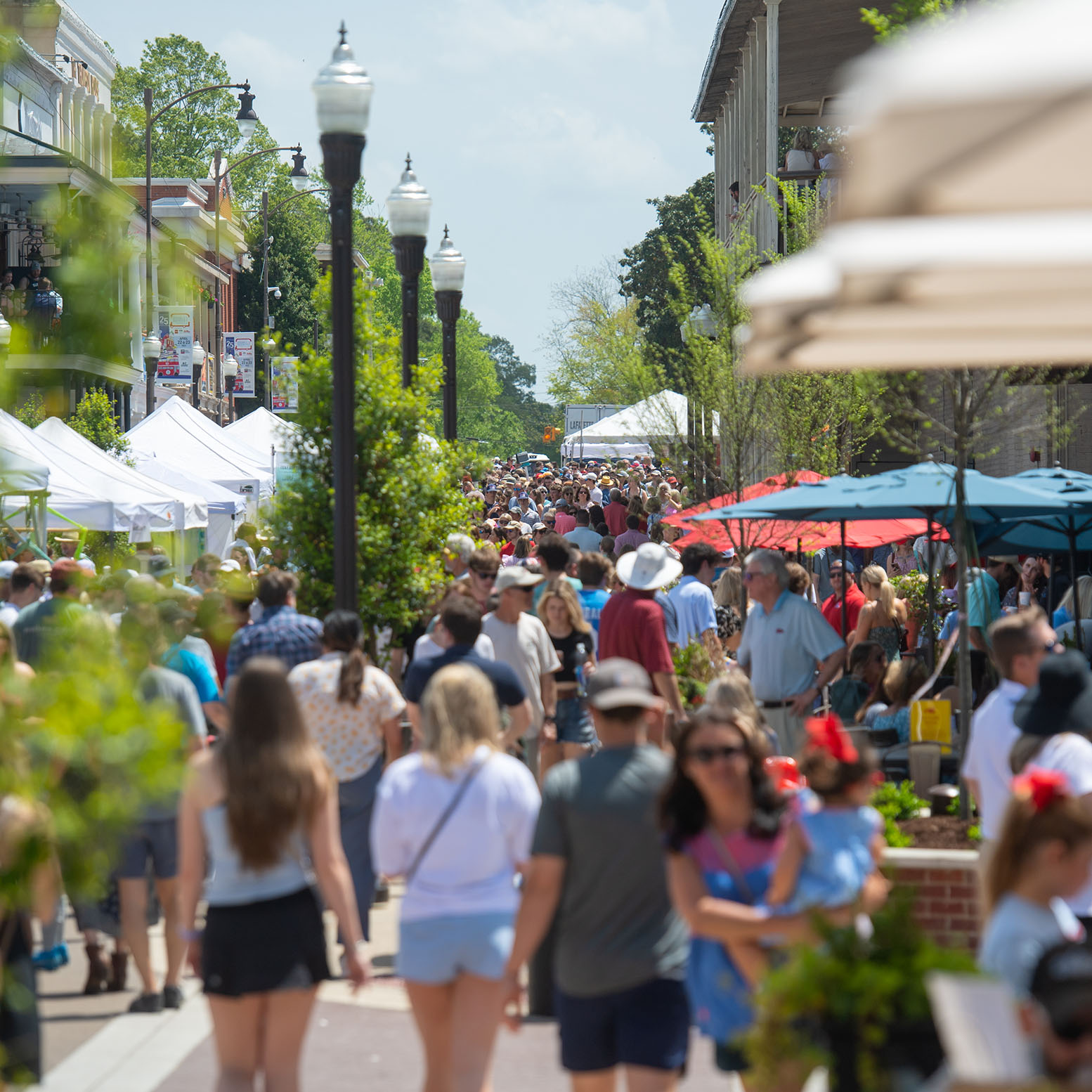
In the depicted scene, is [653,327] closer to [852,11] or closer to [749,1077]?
[852,11]

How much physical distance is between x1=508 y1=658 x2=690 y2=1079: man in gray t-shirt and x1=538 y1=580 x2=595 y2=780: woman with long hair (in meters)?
5.41

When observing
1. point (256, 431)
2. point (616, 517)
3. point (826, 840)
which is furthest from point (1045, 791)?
point (256, 431)

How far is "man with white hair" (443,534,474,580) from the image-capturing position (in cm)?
1218

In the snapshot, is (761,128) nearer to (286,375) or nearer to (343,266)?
(286,375)

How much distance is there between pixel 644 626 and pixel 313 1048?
402cm

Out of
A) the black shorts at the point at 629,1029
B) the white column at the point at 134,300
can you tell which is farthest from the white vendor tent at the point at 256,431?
the white column at the point at 134,300

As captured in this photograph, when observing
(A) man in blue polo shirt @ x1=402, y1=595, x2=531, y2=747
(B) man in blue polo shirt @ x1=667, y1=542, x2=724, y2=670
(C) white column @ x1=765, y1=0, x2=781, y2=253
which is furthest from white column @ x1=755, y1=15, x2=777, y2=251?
(A) man in blue polo shirt @ x1=402, y1=595, x2=531, y2=747

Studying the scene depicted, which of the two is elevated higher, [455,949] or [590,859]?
[590,859]

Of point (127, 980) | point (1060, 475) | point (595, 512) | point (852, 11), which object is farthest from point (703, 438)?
point (852, 11)

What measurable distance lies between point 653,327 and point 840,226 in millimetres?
65247

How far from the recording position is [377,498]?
452 inches

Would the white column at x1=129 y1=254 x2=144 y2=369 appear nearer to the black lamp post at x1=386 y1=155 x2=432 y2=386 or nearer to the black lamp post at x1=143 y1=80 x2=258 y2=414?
the black lamp post at x1=143 y1=80 x2=258 y2=414

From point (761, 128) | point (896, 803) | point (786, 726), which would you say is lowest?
point (896, 803)

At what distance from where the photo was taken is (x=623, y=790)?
16.1 feet
